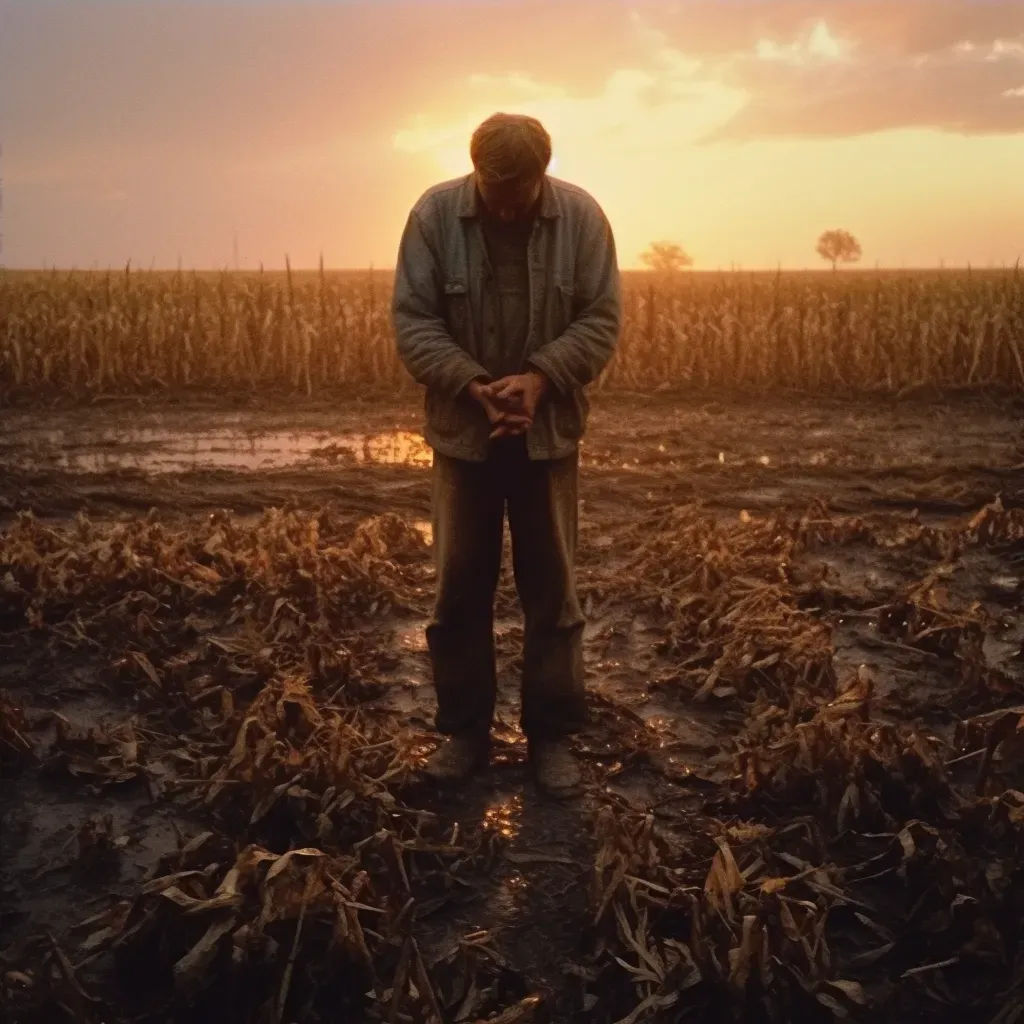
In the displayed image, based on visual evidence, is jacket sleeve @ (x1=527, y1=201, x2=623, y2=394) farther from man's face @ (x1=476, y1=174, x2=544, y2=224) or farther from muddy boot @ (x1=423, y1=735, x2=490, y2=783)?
muddy boot @ (x1=423, y1=735, x2=490, y2=783)

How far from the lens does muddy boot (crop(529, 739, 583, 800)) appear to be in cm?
415

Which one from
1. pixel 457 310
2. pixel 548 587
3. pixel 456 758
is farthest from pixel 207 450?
pixel 457 310

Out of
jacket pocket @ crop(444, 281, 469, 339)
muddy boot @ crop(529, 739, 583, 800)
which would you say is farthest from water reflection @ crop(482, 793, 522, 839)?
jacket pocket @ crop(444, 281, 469, 339)

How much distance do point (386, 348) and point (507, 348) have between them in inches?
389

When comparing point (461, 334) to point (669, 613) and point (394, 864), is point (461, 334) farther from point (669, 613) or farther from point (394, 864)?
point (669, 613)

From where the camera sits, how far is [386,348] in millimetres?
13492

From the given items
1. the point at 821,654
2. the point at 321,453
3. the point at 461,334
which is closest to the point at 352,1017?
the point at 461,334

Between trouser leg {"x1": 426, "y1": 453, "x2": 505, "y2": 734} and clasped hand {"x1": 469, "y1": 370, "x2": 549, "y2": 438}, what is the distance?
11.7 inches

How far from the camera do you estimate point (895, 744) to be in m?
4.12

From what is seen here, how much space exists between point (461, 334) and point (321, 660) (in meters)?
2.06

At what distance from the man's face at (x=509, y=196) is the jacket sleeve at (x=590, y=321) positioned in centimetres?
24

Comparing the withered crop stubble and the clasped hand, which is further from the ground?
the clasped hand

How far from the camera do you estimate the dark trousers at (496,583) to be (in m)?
3.95

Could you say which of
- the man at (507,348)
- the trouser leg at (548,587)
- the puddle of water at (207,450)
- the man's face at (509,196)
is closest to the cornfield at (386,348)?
the puddle of water at (207,450)
